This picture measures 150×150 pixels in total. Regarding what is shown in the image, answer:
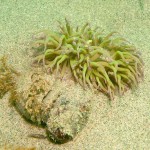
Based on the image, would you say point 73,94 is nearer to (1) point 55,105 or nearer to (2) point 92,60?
(1) point 55,105

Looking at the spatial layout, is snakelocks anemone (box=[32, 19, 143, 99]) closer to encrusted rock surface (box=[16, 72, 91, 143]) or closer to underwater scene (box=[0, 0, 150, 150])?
underwater scene (box=[0, 0, 150, 150])

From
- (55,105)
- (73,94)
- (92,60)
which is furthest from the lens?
(92,60)

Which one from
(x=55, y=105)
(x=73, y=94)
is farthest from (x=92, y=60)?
(x=55, y=105)

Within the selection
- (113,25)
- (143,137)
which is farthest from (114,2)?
(143,137)

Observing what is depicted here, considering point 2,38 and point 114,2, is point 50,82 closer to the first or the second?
point 2,38

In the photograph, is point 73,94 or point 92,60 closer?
point 73,94

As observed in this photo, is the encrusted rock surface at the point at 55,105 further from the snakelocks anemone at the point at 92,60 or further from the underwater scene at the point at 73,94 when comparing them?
the snakelocks anemone at the point at 92,60

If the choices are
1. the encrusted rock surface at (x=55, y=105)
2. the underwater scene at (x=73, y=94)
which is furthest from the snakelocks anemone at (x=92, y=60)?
the encrusted rock surface at (x=55, y=105)
